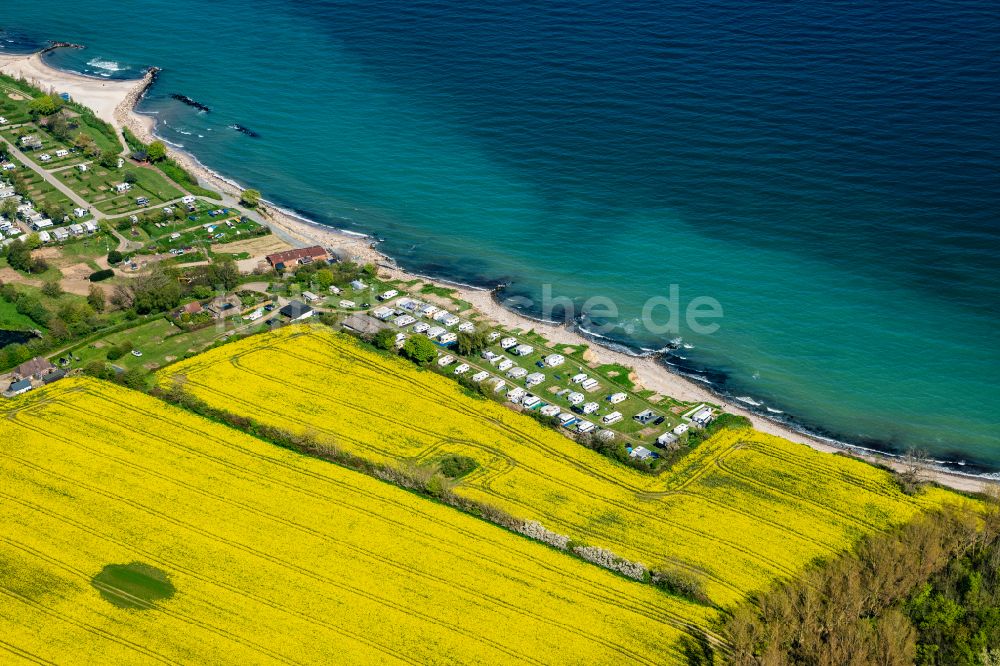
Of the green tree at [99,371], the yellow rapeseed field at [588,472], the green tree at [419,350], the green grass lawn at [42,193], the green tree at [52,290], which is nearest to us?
the yellow rapeseed field at [588,472]

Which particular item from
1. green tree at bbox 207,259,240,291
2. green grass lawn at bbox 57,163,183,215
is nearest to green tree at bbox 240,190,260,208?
green grass lawn at bbox 57,163,183,215

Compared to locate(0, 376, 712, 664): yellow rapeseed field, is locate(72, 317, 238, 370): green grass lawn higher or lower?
higher

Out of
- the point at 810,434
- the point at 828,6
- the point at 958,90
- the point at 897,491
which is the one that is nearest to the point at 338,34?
the point at 828,6

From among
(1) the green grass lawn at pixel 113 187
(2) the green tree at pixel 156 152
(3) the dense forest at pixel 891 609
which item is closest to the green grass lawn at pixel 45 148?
(1) the green grass lawn at pixel 113 187

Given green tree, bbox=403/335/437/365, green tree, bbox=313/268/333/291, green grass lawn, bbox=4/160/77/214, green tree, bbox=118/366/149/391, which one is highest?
green grass lawn, bbox=4/160/77/214

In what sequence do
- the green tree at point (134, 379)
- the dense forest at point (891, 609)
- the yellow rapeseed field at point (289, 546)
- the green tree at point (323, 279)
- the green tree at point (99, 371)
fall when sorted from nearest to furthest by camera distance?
the dense forest at point (891, 609) < the yellow rapeseed field at point (289, 546) < the green tree at point (134, 379) < the green tree at point (99, 371) < the green tree at point (323, 279)

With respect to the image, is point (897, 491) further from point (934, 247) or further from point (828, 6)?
point (828, 6)

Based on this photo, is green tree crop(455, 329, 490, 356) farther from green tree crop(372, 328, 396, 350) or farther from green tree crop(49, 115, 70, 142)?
green tree crop(49, 115, 70, 142)

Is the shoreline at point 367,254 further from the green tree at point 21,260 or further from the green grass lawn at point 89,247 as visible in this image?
the green tree at point 21,260
